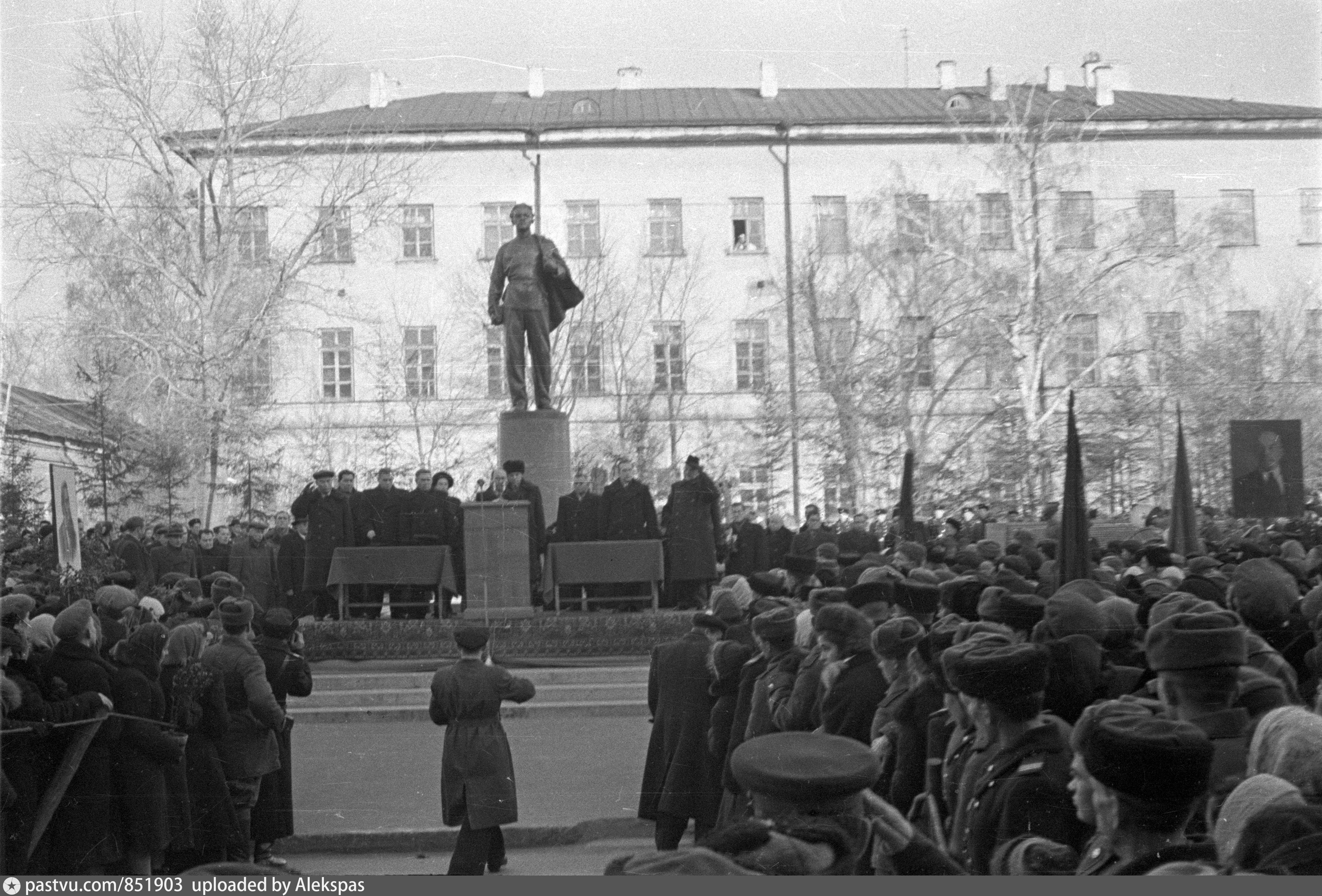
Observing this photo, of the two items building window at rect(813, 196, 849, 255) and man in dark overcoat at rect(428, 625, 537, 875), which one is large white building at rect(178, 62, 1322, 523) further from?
man in dark overcoat at rect(428, 625, 537, 875)

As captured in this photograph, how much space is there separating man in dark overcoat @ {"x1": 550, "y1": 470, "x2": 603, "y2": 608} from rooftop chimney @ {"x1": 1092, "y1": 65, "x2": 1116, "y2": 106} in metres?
6.79

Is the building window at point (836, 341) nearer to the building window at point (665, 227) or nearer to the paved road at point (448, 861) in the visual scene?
the building window at point (665, 227)

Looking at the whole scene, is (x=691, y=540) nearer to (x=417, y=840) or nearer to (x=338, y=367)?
(x=417, y=840)

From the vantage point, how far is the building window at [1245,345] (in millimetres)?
22266

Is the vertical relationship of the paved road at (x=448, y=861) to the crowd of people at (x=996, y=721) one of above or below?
below

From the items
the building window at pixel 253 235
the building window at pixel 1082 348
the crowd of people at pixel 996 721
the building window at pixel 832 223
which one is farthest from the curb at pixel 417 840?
the building window at pixel 832 223

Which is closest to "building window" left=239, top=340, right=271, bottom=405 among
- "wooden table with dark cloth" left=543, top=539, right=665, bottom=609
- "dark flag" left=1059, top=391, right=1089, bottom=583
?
"wooden table with dark cloth" left=543, top=539, right=665, bottom=609

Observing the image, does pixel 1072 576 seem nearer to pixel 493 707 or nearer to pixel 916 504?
pixel 493 707

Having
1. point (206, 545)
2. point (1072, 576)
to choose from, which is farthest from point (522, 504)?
point (1072, 576)

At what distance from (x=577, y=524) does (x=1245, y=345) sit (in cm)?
1303

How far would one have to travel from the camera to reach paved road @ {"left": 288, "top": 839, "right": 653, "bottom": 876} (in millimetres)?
7461

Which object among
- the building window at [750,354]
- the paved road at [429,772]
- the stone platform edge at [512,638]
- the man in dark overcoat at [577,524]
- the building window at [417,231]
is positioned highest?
the building window at [417,231]

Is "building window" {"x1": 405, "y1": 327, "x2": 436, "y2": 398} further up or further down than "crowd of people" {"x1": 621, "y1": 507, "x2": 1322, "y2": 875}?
further up

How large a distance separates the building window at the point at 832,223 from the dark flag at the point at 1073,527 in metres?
21.0
